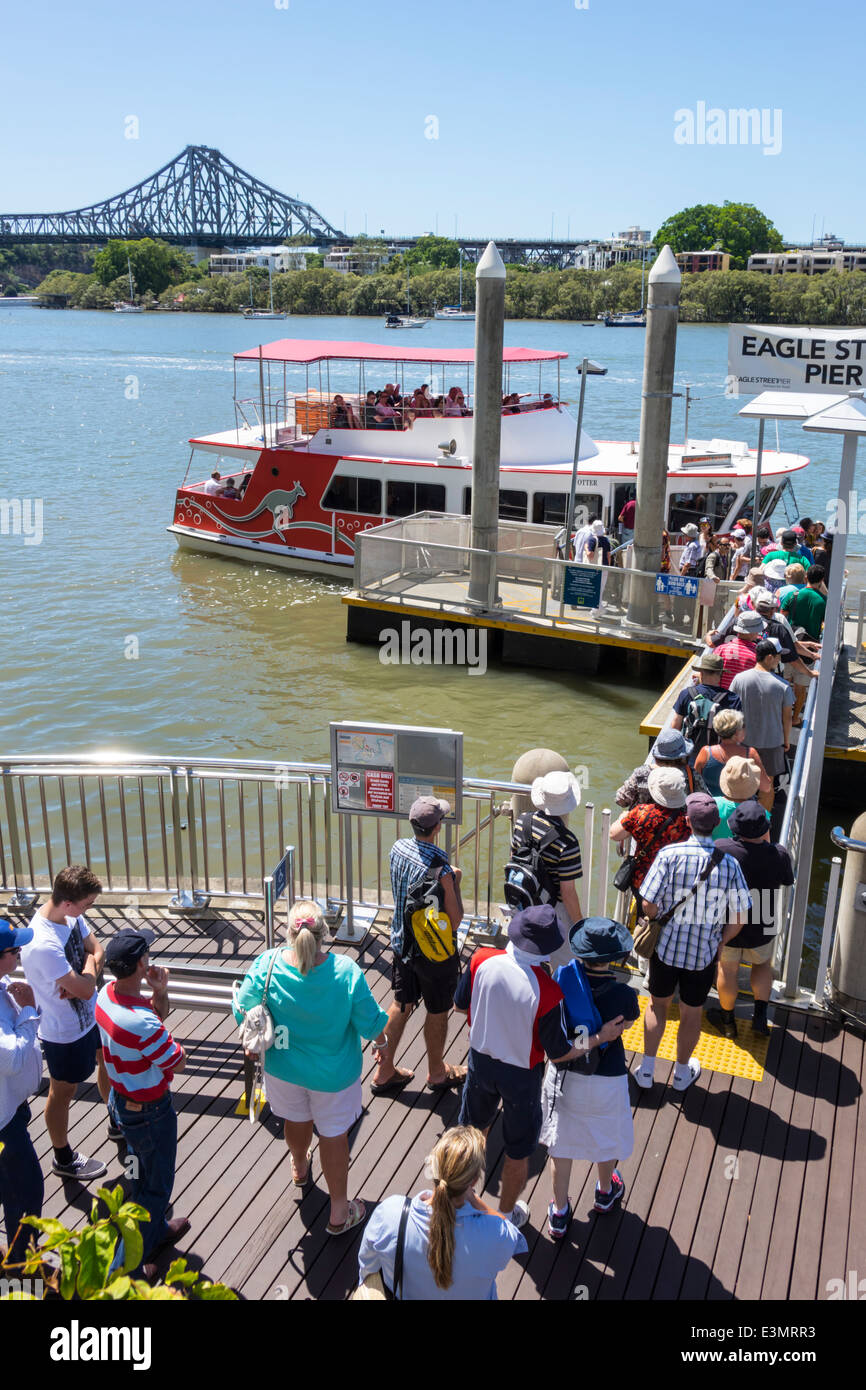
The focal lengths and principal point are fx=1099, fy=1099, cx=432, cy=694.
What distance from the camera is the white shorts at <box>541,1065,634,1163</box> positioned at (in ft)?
14.4

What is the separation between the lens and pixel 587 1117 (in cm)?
443

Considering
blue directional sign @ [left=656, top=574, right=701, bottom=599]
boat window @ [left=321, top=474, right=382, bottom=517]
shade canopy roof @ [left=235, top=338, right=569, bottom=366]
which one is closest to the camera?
blue directional sign @ [left=656, top=574, right=701, bottom=599]

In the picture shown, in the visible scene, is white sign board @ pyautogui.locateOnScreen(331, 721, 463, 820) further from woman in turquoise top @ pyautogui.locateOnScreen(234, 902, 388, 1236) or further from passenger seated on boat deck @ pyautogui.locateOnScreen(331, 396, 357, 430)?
passenger seated on boat deck @ pyautogui.locateOnScreen(331, 396, 357, 430)

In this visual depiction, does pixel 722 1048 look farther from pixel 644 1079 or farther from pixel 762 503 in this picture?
pixel 762 503

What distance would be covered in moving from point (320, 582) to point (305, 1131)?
17.8 meters

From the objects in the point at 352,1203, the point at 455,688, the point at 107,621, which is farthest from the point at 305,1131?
the point at 107,621

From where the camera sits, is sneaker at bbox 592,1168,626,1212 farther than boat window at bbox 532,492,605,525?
No

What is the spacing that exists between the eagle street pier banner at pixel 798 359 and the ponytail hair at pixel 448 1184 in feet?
18.7

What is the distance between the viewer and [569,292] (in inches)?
4742

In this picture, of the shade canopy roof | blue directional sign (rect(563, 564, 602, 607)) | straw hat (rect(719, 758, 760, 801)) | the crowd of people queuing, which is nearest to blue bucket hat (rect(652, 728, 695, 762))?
the crowd of people queuing

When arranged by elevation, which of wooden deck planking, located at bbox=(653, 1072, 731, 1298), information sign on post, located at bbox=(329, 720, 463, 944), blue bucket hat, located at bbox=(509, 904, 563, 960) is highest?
blue bucket hat, located at bbox=(509, 904, 563, 960)

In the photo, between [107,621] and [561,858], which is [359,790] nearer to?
[561,858]

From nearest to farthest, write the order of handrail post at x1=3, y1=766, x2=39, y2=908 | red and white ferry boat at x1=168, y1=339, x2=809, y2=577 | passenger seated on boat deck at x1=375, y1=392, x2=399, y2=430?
handrail post at x1=3, y1=766, x2=39, y2=908, red and white ferry boat at x1=168, y1=339, x2=809, y2=577, passenger seated on boat deck at x1=375, y1=392, x2=399, y2=430

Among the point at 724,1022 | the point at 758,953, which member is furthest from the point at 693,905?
the point at 724,1022
